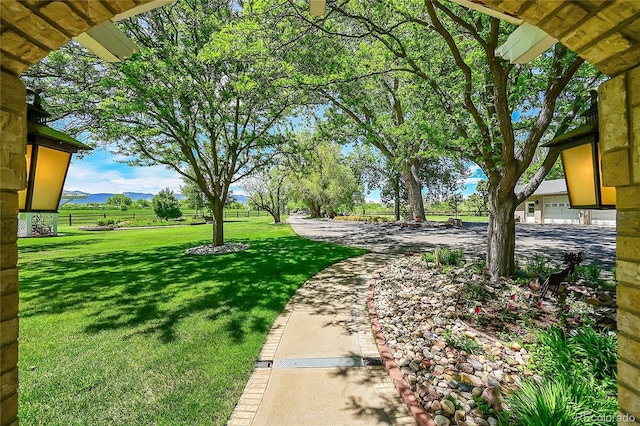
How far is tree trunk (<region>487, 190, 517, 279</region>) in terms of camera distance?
5.38 m

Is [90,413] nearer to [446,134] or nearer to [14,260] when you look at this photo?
[14,260]

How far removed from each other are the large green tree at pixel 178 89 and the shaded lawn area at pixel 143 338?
16.2 feet

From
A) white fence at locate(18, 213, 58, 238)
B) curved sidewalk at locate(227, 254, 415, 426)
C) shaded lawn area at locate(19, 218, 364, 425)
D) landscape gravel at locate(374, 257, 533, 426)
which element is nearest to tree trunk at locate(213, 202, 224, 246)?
shaded lawn area at locate(19, 218, 364, 425)

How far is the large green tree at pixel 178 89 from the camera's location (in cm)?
813

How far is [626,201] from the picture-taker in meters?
1.53

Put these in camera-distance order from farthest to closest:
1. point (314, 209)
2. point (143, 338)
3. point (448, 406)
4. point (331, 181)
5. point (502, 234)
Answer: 1. point (314, 209)
2. point (331, 181)
3. point (502, 234)
4. point (143, 338)
5. point (448, 406)

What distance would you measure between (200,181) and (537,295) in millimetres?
11218

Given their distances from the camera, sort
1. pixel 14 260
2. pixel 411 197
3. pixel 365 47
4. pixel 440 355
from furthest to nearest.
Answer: pixel 411 197 → pixel 365 47 → pixel 440 355 → pixel 14 260

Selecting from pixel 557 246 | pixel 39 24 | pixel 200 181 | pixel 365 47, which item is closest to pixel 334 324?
pixel 39 24

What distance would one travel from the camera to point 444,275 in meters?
5.94

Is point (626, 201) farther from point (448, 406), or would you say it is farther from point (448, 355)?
point (448, 355)

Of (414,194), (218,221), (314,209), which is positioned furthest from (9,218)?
(314,209)

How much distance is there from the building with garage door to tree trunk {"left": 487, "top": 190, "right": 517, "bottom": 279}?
20905 millimetres

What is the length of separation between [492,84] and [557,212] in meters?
25.7
